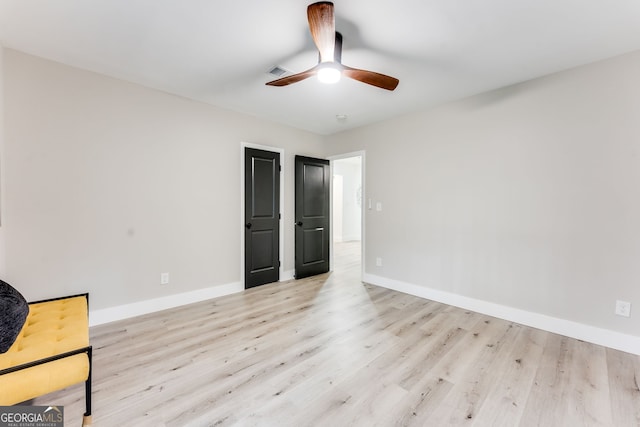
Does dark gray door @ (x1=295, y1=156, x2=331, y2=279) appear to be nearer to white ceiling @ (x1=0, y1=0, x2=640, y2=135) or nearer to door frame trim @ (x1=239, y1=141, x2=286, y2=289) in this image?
door frame trim @ (x1=239, y1=141, x2=286, y2=289)

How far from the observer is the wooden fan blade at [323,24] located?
5.27 feet

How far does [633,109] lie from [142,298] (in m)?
5.05

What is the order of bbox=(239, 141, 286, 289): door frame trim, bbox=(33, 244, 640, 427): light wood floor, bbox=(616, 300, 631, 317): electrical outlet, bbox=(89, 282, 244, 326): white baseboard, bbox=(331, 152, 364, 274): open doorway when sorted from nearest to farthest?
bbox=(33, 244, 640, 427): light wood floor → bbox=(616, 300, 631, 317): electrical outlet → bbox=(89, 282, 244, 326): white baseboard → bbox=(239, 141, 286, 289): door frame trim → bbox=(331, 152, 364, 274): open doorway

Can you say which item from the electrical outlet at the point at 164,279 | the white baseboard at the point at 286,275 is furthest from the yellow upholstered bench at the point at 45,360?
the white baseboard at the point at 286,275

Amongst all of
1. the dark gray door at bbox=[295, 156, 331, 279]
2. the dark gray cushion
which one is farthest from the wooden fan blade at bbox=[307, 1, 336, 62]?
the dark gray door at bbox=[295, 156, 331, 279]

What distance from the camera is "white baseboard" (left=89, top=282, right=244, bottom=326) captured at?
2.74 m

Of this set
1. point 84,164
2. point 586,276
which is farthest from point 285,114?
point 586,276

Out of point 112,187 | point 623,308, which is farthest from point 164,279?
point 623,308

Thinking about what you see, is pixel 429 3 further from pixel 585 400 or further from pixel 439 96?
pixel 585 400

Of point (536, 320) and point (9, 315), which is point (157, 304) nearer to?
point (9, 315)

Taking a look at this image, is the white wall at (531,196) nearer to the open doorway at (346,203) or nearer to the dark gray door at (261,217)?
the dark gray door at (261,217)

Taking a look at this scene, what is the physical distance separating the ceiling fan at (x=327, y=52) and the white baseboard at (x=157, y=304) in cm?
270

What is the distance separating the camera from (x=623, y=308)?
90.5 inches

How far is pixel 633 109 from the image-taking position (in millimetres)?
2256
